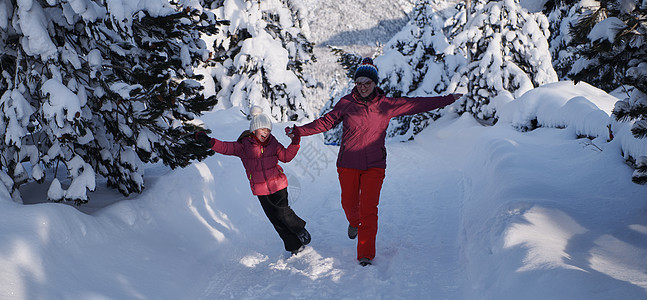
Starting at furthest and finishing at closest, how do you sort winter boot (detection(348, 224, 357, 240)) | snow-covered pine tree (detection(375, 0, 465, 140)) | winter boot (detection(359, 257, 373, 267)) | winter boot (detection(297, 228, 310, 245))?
snow-covered pine tree (detection(375, 0, 465, 140)) → winter boot (detection(348, 224, 357, 240)) → winter boot (detection(297, 228, 310, 245)) → winter boot (detection(359, 257, 373, 267))

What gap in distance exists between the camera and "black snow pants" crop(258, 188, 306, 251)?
465cm

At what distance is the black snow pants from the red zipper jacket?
0.84m

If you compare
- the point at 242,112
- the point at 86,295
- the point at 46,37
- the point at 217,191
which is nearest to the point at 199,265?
the point at 86,295

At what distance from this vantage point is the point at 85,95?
398 centimetres

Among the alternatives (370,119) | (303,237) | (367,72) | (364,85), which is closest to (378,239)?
(303,237)

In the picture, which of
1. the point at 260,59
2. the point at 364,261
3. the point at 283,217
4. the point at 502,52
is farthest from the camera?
the point at 502,52

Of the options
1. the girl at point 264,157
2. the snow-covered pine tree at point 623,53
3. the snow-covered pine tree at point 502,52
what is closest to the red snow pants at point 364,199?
the girl at point 264,157

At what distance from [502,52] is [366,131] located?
47.2 feet

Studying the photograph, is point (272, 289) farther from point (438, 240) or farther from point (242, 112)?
point (242, 112)

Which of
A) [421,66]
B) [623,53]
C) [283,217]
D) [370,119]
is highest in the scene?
[623,53]

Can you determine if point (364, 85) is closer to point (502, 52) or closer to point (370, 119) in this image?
point (370, 119)

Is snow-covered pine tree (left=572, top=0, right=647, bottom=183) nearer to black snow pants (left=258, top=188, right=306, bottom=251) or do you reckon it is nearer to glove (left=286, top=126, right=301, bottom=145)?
glove (left=286, top=126, right=301, bottom=145)

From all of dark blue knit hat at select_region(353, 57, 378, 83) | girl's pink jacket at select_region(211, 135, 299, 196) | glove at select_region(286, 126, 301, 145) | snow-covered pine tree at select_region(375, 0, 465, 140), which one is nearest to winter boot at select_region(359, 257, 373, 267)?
girl's pink jacket at select_region(211, 135, 299, 196)

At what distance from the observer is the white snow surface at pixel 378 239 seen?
3146 mm
